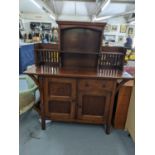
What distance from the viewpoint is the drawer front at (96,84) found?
1810mm

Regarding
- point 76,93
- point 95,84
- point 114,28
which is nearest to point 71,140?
point 76,93

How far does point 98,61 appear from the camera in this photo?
6.61 ft

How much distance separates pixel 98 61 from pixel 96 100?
1.75ft

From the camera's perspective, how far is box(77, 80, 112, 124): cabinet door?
1.84 meters

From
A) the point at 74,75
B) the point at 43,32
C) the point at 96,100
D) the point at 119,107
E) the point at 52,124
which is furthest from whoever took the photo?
the point at 43,32

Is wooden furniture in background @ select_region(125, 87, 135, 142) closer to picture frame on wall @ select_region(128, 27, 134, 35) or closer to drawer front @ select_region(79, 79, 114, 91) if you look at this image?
drawer front @ select_region(79, 79, 114, 91)

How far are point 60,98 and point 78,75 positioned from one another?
1.38 feet

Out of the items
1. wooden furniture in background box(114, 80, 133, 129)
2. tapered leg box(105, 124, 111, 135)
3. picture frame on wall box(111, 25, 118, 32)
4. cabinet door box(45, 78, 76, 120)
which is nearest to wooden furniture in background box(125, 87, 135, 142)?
wooden furniture in background box(114, 80, 133, 129)

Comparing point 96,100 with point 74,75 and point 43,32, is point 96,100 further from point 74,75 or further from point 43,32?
point 43,32

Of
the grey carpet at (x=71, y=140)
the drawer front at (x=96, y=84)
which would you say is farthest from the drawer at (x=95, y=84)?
the grey carpet at (x=71, y=140)

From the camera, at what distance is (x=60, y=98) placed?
193cm

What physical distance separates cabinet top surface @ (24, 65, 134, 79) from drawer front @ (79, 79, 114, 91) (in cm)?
8

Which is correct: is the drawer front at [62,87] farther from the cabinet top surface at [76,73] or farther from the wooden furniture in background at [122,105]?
the wooden furniture in background at [122,105]
